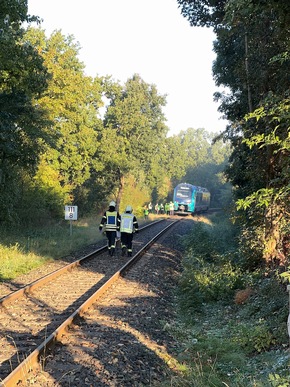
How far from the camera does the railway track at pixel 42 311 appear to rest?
6.00 metres

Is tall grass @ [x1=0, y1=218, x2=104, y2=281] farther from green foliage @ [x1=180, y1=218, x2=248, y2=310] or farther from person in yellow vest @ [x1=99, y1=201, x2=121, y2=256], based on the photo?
green foliage @ [x1=180, y1=218, x2=248, y2=310]

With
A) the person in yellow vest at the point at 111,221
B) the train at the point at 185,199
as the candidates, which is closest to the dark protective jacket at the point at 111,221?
the person in yellow vest at the point at 111,221

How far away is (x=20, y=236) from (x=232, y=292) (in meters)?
14.3

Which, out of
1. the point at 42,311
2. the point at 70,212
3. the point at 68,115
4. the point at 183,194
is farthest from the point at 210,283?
the point at 183,194

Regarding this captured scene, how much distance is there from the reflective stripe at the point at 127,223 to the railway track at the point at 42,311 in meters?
1.64

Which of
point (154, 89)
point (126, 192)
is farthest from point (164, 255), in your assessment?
point (154, 89)

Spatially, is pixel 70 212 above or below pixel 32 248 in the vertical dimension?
above

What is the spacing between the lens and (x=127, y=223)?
53.9 feet

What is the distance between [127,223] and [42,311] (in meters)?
7.76

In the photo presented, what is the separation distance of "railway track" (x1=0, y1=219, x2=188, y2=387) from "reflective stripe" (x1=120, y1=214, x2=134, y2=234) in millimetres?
1643

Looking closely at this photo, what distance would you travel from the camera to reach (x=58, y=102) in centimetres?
3066

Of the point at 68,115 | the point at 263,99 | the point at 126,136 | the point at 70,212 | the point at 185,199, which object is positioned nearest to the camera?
the point at 263,99

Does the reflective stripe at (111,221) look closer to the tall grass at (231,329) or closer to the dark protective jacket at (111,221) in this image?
the dark protective jacket at (111,221)

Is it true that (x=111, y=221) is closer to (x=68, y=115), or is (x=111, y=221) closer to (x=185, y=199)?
(x=68, y=115)
